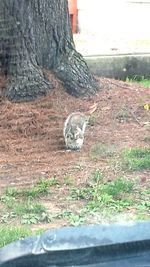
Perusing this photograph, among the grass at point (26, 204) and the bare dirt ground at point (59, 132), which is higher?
the grass at point (26, 204)

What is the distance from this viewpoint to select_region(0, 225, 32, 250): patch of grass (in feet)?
17.5

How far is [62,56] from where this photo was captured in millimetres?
8977

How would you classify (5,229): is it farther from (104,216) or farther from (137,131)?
(137,131)

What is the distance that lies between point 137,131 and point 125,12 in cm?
686

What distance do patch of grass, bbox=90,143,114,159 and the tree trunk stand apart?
1.27 m

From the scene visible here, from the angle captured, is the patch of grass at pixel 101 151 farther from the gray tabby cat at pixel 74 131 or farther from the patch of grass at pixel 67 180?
the patch of grass at pixel 67 180

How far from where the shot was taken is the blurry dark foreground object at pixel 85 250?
2.08 meters

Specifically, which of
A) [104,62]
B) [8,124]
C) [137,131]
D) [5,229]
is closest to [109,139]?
[137,131]

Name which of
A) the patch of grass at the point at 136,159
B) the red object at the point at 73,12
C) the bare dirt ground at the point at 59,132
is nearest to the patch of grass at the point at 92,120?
the bare dirt ground at the point at 59,132

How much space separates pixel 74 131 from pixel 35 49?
1689 mm

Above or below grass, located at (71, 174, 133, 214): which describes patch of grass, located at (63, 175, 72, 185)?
below

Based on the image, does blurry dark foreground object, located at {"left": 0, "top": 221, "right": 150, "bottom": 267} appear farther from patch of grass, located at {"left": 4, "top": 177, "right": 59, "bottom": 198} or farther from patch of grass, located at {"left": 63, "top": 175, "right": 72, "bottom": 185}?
patch of grass, located at {"left": 63, "top": 175, "right": 72, "bottom": 185}

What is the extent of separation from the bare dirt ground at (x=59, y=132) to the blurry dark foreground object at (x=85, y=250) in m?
4.10

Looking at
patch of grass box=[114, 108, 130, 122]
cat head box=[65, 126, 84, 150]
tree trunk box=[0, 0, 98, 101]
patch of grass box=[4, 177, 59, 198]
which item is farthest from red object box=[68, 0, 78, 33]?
patch of grass box=[4, 177, 59, 198]
